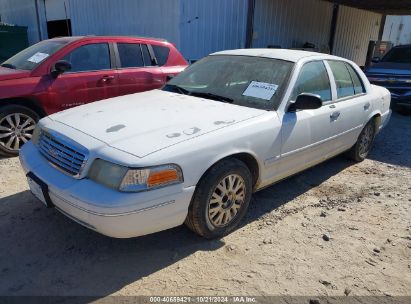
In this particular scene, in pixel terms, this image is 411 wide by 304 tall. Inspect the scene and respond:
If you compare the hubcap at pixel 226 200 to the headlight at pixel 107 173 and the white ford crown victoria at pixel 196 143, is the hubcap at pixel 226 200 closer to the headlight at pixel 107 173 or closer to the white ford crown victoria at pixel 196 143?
the white ford crown victoria at pixel 196 143

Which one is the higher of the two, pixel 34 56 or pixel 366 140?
pixel 34 56

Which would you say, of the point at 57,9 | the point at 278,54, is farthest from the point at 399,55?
the point at 57,9

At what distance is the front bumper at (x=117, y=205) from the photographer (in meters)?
2.46

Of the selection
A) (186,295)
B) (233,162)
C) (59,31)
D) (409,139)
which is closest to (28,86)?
(233,162)

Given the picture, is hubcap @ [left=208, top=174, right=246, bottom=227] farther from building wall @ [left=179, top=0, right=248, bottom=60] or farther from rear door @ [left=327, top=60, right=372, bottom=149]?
building wall @ [left=179, top=0, right=248, bottom=60]

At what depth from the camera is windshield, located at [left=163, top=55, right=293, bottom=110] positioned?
3553 mm

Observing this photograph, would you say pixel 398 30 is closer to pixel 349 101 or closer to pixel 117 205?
pixel 349 101

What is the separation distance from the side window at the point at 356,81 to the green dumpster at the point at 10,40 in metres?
13.4

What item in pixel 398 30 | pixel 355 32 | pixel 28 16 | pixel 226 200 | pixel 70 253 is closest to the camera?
pixel 70 253

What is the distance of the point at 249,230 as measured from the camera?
341cm

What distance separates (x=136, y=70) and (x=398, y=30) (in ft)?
77.4

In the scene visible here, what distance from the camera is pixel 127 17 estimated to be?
1255cm

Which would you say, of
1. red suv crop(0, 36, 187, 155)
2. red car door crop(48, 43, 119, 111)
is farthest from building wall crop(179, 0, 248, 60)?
red car door crop(48, 43, 119, 111)

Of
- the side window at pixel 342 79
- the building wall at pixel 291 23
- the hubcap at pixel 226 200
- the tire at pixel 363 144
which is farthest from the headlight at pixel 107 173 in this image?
the building wall at pixel 291 23
